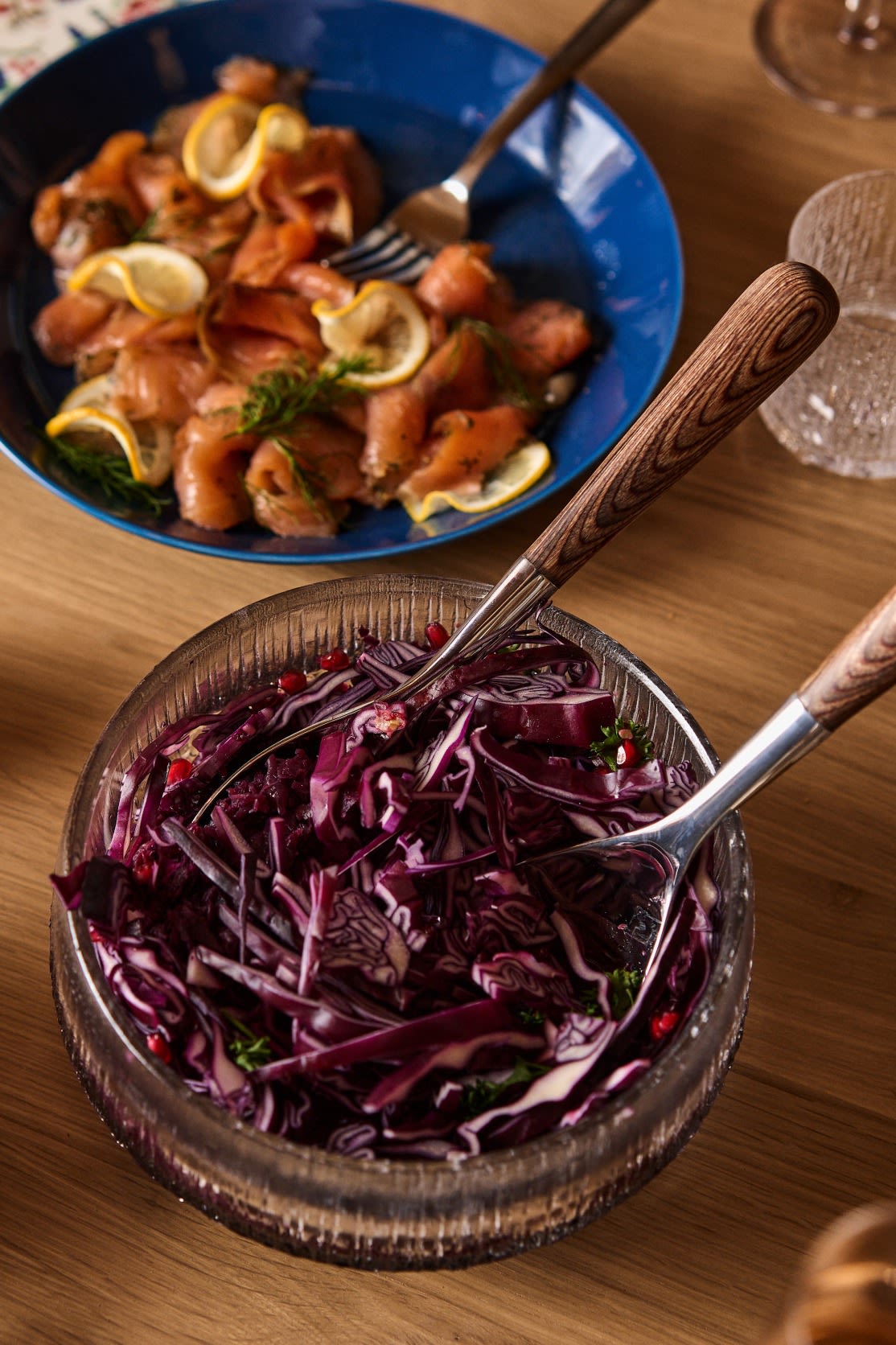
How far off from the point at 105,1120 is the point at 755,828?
2.49 feet

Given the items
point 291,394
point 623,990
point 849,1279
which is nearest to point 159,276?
point 291,394

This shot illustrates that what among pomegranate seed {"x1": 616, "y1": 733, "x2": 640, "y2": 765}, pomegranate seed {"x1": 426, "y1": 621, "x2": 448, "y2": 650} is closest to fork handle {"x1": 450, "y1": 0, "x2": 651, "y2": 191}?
pomegranate seed {"x1": 426, "y1": 621, "x2": 448, "y2": 650}

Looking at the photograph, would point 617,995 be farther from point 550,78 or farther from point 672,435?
point 550,78

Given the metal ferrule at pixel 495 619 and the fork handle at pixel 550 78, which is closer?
the metal ferrule at pixel 495 619

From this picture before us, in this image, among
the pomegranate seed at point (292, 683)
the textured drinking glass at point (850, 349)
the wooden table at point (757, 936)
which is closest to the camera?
the wooden table at point (757, 936)

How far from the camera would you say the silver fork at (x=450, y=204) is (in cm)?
199

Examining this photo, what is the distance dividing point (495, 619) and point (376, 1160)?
1.59ft

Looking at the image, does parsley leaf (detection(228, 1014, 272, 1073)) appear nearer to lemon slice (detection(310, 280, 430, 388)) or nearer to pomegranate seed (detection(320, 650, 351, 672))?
pomegranate seed (detection(320, 650, 351, 672))

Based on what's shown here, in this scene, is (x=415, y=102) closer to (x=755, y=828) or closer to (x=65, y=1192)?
(x=755, y=828)

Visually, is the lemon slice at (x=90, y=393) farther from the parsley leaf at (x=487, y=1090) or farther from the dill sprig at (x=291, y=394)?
the parsley leaf at (x=487, y=1090)

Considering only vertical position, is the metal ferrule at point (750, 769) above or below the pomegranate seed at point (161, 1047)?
above

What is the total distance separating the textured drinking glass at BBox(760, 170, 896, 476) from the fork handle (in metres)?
0.50

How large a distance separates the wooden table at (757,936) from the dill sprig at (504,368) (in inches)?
7.1

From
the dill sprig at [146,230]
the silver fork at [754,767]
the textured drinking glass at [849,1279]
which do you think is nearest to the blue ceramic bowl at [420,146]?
the dill sprig at [146,230]
